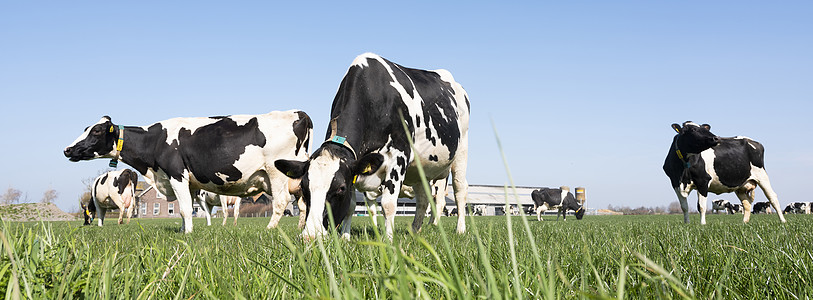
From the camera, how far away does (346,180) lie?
207 inches

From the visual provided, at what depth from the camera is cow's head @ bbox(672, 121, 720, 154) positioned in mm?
12586

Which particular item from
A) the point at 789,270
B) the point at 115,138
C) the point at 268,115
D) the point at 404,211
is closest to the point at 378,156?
the point at 789,270

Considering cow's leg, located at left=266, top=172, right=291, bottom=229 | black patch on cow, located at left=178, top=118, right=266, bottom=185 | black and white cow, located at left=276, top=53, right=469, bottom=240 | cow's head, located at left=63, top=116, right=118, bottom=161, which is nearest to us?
black and white cow, located at left=276, top=53, right=469, bottom=240

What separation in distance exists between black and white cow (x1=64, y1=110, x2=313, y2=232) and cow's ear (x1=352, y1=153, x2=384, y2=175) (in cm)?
499

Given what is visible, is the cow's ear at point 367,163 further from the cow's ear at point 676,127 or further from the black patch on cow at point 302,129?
the cow's ear at point 676,127

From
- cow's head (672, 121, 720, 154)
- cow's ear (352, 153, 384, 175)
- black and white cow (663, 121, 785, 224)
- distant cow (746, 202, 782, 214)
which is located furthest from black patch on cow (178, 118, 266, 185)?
distant cow (746, 202, 782, 214)

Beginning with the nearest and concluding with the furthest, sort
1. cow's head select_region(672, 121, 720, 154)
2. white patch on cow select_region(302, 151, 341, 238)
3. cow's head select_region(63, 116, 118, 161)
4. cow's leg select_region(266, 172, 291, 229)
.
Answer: white patch on cow select_region(302, 151, 341, 238), cow's leg select_region(266, 172, 291, 229), cow's head select_region(63, 116, 118, 161), cow's head select_region(672, 121, 720, 154)

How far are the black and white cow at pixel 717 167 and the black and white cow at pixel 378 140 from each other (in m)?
7.92

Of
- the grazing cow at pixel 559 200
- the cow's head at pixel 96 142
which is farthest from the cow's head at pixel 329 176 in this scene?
the grazing cow at pixel 559 200

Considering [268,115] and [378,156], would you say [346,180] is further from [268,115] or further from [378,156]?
[268,115]

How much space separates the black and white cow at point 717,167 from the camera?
43.2ft

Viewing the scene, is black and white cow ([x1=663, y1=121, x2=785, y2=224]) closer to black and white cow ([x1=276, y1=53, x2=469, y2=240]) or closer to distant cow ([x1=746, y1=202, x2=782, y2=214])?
black and white cow ([x1=276, y1=53, x2=469, y2=240])

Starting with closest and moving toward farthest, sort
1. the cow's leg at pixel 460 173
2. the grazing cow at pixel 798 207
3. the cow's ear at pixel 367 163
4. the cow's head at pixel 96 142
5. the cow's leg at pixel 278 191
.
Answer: the cow's ear at pixel 367 163
the cow's leg at pixel 460 173
the cow's leg at pixel 278 191
the cow's head at pixel 96 142
the grazing cow at pixel 798 207

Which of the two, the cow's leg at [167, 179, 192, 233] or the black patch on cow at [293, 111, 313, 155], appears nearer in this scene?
the cow's leg at [167, 179, 192, 233]
